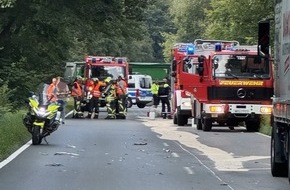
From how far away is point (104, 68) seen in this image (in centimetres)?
4300

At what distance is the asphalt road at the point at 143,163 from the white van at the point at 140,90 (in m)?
29.0

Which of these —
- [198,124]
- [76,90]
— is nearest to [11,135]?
[198,124]

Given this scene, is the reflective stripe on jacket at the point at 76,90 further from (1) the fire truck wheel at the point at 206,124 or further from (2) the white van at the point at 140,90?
(2) the white van at the point at 140,90

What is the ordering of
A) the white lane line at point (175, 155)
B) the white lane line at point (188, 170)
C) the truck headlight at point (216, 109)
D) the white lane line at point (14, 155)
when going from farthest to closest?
the truck headlight at point (216, 109), the white lane line at point (175, 155), the white lane line at point (14, 155), the white lane line at point (188, 170)

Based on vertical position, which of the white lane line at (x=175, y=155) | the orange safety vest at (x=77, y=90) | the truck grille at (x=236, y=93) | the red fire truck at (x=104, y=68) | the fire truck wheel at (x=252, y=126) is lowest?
the white lane line at (x=175, y=155)

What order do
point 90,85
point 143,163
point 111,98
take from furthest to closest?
point 90,85
point 111,98
point 143,163

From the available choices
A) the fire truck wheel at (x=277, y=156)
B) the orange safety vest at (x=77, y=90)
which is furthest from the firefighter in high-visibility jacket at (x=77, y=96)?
the fire truck wheel at (x=277, y=156)

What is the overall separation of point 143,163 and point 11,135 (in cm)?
568

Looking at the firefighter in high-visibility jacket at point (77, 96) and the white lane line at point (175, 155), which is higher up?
the firefighter in high-visibility jacket at point (77, 96)

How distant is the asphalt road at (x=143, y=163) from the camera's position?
13906mm

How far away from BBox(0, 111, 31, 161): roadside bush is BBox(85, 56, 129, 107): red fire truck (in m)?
15.7

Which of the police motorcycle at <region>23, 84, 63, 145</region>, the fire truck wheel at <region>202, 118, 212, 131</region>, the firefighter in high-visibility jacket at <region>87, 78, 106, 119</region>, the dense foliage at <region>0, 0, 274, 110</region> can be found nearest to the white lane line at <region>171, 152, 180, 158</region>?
the police motorcycle at <region>23, 84, 63, 145</region>

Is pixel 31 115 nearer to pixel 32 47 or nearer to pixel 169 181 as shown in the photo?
pixel 169 181

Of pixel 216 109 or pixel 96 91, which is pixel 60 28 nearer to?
pixel 96 91
